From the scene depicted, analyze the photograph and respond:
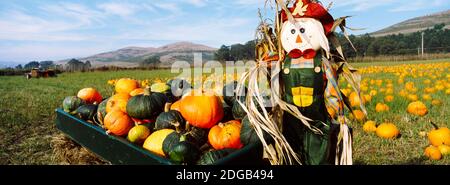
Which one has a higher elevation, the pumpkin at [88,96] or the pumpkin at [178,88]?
the pumpkin at [178,88]

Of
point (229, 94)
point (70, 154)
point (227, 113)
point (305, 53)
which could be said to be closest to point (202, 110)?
point (227, 113)

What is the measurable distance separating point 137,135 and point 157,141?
0.30 meters

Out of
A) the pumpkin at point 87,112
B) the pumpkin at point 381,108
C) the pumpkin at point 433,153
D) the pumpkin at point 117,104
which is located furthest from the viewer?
the pumpkin at point 381,108

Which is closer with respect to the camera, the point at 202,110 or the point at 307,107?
the point at 307,107

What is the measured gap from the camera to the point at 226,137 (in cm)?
294

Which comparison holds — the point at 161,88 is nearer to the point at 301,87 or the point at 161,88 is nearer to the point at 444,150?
the point at 301,87

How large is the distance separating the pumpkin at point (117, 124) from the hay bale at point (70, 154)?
681mm

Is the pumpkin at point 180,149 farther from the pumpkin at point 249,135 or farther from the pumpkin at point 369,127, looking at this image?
the pumpkin at point 369,127

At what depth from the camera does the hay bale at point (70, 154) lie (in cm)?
396

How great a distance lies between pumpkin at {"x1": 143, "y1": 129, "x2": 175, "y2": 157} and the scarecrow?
881 millimetres

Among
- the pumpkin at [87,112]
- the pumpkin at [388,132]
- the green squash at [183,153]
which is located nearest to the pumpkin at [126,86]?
the pumpkin at [87,112]

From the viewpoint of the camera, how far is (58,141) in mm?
4402
